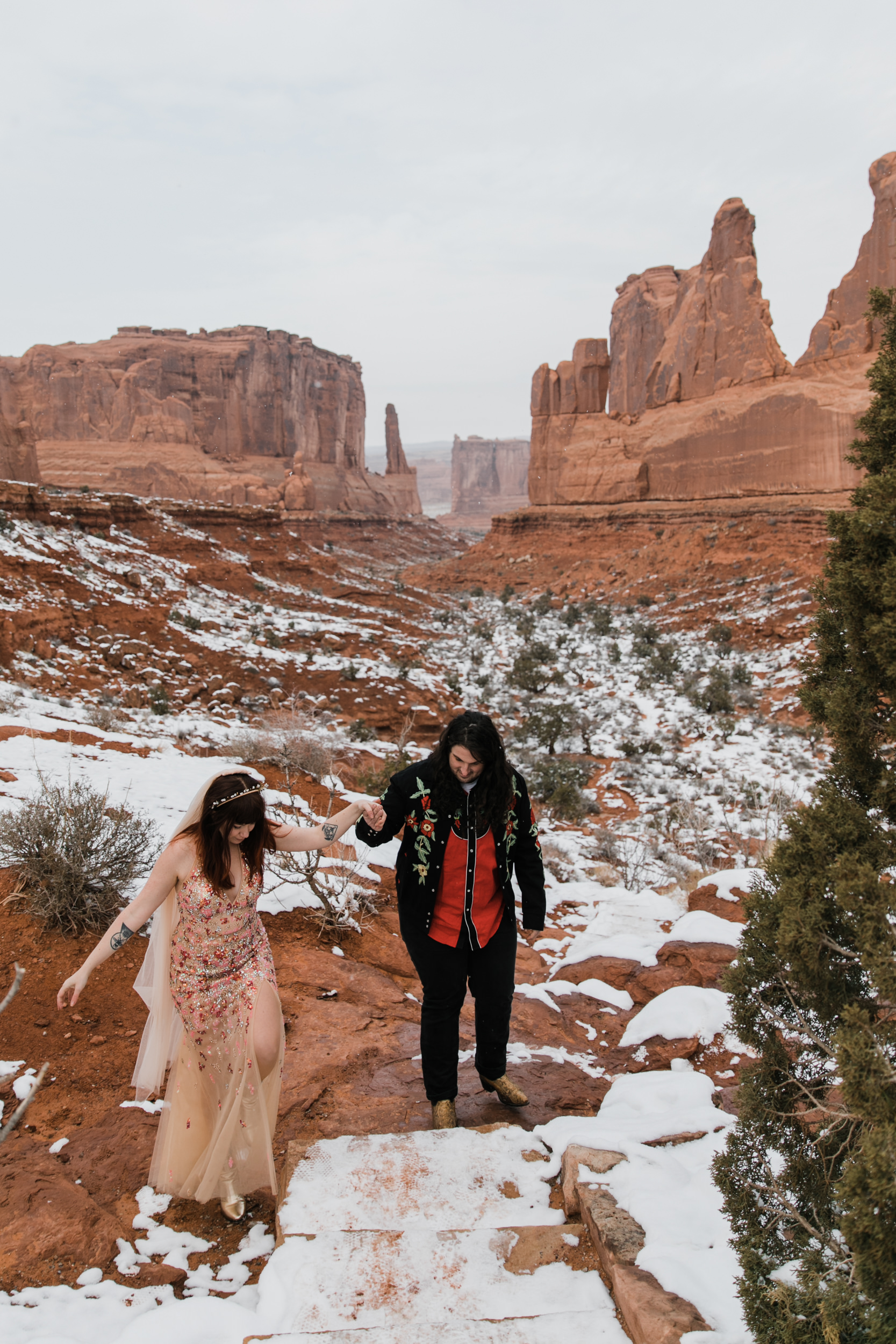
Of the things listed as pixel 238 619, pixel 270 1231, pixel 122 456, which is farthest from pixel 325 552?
pixel 270 1231

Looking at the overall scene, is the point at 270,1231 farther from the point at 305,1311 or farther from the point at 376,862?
the point at 376,862

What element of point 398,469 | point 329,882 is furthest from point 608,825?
point 398,469

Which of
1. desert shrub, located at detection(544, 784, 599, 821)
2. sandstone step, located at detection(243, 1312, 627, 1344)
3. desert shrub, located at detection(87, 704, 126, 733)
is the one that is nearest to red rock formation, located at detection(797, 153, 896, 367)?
desert shrub, located at detection(544, 784, 599, 821)

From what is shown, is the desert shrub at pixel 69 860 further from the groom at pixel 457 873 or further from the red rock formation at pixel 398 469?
the red rock formation at pixel 398 469

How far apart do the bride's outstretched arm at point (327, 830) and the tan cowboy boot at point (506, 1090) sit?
124 cm

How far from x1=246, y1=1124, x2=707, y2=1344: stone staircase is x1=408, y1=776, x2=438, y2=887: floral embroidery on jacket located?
2.99ft

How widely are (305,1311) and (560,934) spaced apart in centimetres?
389

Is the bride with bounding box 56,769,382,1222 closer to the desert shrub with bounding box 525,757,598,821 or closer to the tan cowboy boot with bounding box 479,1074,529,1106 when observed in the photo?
the tan cowboy boot with bounding box 479,1074,529,1106

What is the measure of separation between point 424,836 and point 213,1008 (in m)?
0.88

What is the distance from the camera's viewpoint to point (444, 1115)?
2883 mm

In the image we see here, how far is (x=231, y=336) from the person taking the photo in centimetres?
5753

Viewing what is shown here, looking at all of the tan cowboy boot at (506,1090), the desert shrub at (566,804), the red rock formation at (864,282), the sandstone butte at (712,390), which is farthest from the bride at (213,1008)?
the red rock formation at (864,282)

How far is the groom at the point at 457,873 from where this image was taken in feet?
8.73

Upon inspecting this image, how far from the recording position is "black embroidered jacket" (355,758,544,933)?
271 cm
